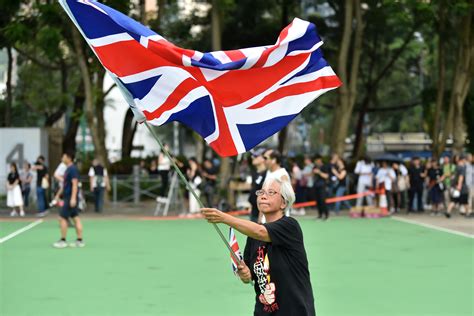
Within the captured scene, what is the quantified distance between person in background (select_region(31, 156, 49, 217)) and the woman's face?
79.2 ft

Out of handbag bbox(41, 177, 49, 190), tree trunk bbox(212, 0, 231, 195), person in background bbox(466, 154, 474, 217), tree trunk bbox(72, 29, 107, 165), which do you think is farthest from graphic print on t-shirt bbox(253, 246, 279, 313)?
tree trunk bbox(72, 29, 107, 165)

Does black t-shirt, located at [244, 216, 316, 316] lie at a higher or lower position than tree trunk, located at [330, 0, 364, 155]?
lower

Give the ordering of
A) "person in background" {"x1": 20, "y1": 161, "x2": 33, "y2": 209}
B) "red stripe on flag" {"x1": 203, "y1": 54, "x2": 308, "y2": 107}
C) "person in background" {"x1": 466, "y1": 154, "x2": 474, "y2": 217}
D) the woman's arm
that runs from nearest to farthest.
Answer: the woman's arm, "red stripe on flag" {"x1": 203, "y1": 54, "x2": 308, "y2": 107}, "person in background" {"x1": 466, "y1": 154, "x2": 474, "y2": 217}, "person in background" {"x1": 20, "y1": 161, "x2": 33, "y2": 209}

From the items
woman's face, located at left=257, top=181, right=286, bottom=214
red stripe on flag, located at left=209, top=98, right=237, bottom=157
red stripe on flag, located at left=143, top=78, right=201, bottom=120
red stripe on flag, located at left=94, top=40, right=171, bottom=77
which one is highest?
A: red stripe on flag, located at left=94, top=40, right=171, bottom=77

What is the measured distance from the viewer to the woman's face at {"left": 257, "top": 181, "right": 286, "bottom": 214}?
7.04 metres

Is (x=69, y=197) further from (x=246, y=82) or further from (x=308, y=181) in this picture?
(x=308, y=181)

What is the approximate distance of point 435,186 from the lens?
100.0 ft

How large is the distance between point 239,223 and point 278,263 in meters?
0.48

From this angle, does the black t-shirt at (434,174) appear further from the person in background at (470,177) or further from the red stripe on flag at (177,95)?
the red stripe on flag at (177,95)

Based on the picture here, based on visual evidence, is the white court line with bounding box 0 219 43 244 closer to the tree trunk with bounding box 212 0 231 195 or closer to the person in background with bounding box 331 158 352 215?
the tree trunk with bounding box 212 0 231 195

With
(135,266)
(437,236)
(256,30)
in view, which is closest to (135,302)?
(135,266)

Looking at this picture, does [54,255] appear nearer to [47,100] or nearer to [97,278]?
[97,278]

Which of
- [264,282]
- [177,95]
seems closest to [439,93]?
[177,95]

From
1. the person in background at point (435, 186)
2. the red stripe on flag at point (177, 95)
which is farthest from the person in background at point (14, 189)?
the red stripe on flag at point (177, 95)
